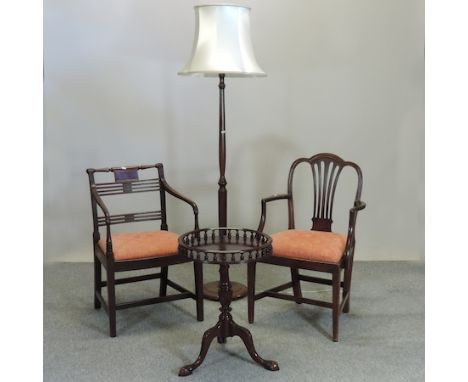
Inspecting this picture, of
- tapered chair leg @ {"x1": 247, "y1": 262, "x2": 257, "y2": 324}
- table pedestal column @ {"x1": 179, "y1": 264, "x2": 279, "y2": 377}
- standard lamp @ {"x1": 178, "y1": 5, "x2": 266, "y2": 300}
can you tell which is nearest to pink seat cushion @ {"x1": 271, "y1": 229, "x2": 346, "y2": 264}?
tapered chair leg @ {"x1": 247, "y1": 262, "x2": 257, "y2": 324}

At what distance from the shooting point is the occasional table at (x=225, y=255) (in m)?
2.59

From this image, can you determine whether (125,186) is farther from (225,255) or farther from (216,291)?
(225,255)

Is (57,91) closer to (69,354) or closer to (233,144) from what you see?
(233,144)

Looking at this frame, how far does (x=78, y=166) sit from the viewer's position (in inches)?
178

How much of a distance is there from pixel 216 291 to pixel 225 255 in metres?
1.27

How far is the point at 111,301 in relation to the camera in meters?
3.11

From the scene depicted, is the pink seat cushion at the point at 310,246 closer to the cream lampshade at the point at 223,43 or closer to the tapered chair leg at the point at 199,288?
the tapered chair leg at the point at 199,288

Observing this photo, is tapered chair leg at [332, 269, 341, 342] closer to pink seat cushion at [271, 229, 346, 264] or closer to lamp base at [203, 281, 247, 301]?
pink seat cushion at [271, 229, 346, 264]

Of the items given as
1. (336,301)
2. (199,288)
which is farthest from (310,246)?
(199,288)

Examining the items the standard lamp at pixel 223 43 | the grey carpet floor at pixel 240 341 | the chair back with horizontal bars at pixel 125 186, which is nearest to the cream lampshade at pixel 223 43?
the standard lamp at pixel 223 43

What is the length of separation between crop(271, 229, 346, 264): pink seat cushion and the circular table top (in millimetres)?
228

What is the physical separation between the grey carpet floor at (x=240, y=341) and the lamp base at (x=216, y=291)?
0.17ft

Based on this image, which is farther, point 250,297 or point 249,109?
point 249,109

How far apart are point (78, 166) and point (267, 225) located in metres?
1.56
